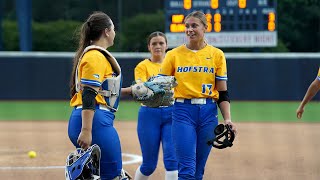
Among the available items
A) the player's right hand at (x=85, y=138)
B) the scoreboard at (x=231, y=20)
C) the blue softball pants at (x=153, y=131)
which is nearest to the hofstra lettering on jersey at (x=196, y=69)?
the blue softball pants at (x=153, y=131)

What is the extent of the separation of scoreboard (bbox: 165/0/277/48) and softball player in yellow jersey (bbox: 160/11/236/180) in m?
14.2

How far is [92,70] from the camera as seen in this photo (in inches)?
188

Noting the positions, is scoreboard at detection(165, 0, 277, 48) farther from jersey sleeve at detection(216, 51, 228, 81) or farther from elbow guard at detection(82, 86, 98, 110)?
elbow guard at detection(82, 86, 98, 110)

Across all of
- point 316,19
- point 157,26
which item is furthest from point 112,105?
point 157,26

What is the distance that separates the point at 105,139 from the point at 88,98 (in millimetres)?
314

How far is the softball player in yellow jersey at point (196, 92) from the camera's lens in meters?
5.98

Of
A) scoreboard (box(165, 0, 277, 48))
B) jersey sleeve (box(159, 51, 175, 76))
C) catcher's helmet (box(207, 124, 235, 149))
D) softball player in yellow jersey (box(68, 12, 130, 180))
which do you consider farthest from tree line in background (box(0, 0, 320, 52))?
softball player in yellow jersey (box(68, 12, 130, 180))

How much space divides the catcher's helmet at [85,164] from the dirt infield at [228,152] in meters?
3.48

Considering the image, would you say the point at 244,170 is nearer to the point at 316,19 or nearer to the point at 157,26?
Result: the point at 316,19

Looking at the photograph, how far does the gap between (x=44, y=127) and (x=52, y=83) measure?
732cm

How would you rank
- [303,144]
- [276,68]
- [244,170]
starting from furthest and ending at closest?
1. [276,68]
2. [303,144]
3. [244,170]

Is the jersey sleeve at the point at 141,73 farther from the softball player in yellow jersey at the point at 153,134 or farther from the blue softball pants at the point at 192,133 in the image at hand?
the blue softball pants at the point at 192,133

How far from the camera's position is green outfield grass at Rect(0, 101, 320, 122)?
17609 millimetres

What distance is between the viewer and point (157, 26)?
33.2 m
